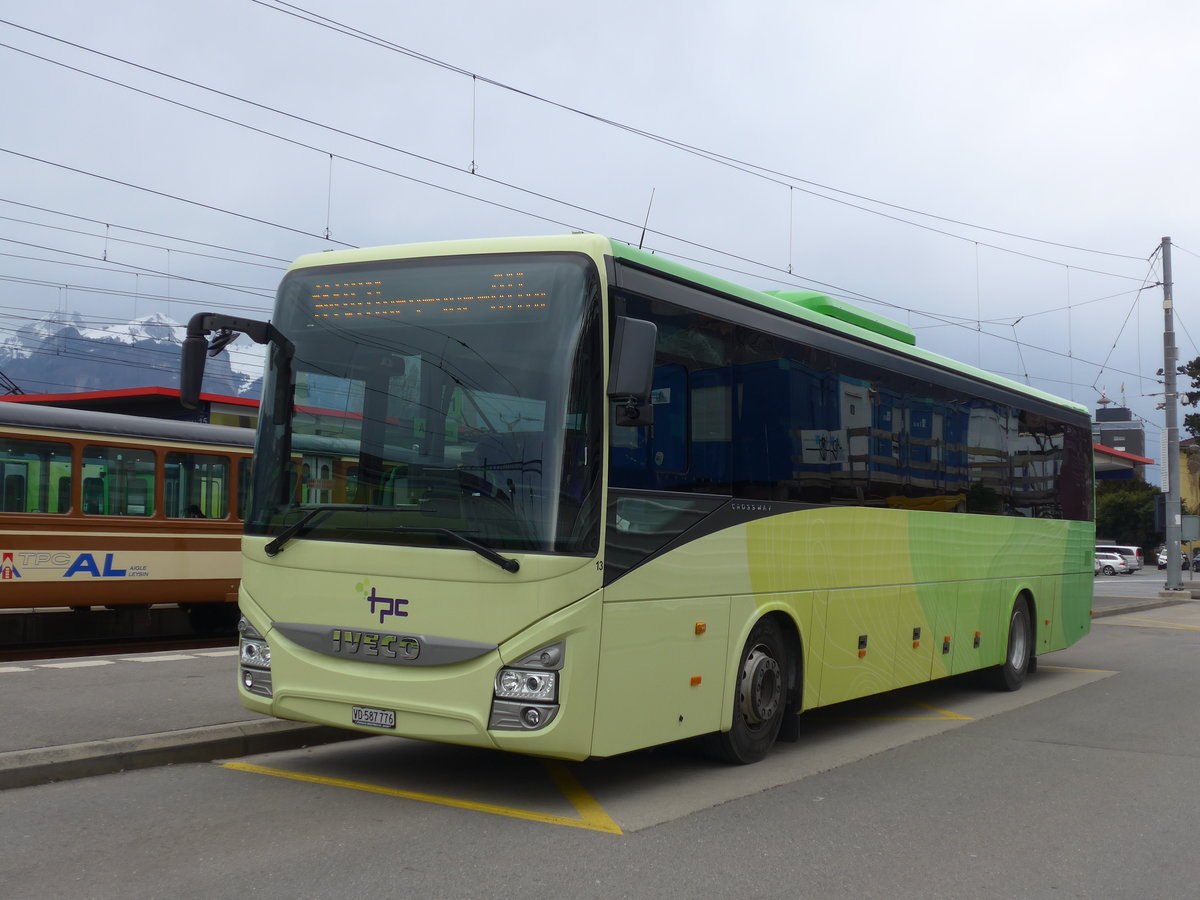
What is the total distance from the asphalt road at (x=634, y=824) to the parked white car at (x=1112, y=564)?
2519 inches

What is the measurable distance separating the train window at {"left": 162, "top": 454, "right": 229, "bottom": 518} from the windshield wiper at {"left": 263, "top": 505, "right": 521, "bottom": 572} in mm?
10136

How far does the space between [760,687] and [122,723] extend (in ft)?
13.8

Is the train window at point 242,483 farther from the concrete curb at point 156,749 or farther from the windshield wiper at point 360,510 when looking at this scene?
the windshield wiper at point 360,510

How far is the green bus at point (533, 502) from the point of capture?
661 centimetres

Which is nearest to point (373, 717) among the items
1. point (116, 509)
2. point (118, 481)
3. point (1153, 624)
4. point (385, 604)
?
point (385, 604)

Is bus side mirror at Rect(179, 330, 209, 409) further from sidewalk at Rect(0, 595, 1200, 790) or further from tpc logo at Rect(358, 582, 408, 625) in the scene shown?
sidewalk at Rect(0, 595, 1200, 790)

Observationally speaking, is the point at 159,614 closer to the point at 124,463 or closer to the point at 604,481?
the point at 124,463

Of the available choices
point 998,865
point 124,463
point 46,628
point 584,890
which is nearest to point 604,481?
point 584,890

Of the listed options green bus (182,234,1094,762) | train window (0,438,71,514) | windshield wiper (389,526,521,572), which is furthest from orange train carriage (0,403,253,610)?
windshield wiper (389,526,521,572)

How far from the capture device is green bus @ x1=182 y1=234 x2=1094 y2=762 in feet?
21.7

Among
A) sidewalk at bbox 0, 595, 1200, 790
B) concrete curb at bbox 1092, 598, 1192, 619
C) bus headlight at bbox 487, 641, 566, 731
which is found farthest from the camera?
concrete curb at bbox 1092, 598, 1192, 619

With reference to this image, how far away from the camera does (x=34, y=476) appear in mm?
14969

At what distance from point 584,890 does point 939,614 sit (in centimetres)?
690

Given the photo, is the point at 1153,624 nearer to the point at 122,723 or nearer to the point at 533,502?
the point at 533,502
